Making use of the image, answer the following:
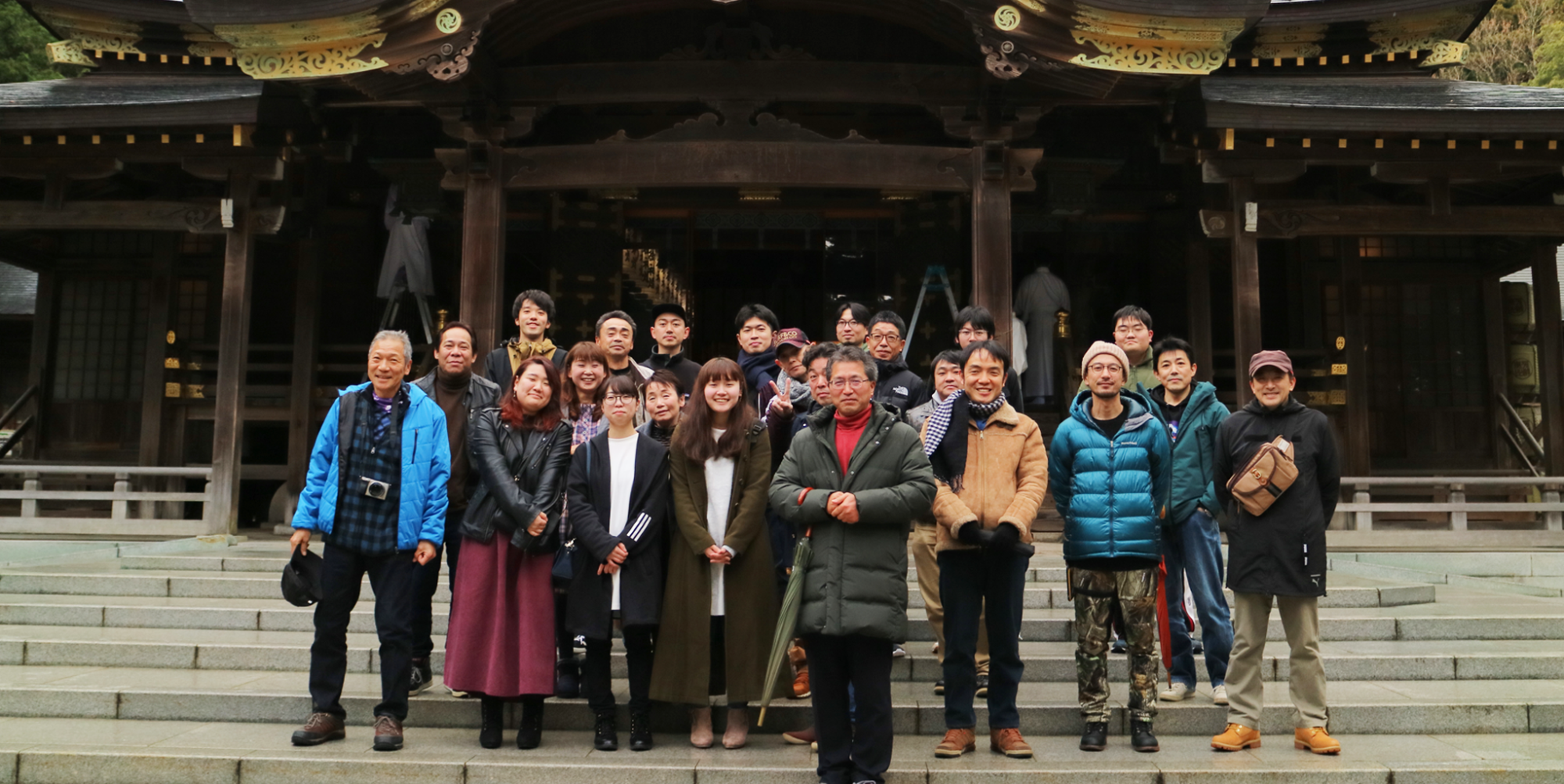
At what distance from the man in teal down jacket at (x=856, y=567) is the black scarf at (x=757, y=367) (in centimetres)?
143

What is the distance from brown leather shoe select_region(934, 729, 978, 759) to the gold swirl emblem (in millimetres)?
5591

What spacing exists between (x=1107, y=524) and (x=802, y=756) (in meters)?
1.73

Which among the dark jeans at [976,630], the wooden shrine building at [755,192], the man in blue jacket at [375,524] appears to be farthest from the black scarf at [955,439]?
the wooden shrine building at [755,192]

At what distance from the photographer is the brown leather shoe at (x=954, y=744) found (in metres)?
4.57

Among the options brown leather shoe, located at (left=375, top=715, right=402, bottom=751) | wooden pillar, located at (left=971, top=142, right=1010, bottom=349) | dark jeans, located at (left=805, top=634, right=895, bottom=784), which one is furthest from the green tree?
dark jeans, located at (left=805, top=634, right=895, bottom=784)

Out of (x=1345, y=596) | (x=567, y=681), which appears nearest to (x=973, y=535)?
(x=567, y=681)

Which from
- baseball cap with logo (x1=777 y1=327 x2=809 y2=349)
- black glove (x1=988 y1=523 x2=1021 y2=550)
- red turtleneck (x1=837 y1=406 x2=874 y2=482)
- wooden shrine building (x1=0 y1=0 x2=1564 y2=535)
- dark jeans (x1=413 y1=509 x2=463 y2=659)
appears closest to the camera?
red turtleneck (x1=837 y1=406 x2=874 y2=482)

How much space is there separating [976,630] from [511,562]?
2174 millimetres

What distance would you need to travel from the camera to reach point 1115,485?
4633mm

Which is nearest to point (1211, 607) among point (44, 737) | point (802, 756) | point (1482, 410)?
point (802, 756)

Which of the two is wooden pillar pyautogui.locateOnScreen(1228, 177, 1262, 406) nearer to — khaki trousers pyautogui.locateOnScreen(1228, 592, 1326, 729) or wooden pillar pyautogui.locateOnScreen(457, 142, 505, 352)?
khaki trousers pyautogui.locateOnScreen(1228, 592, 1326, 729)

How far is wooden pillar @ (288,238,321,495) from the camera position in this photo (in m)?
10.8

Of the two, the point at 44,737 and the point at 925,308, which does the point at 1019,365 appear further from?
the point at 44,737

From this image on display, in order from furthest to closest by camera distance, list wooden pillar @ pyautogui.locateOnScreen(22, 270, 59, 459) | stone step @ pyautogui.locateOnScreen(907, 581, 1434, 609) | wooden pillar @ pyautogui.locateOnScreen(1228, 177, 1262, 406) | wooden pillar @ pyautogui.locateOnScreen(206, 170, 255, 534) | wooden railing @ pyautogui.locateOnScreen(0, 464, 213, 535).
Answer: wooden pillar @ pyautogui.locateOnScreen(22, 270, 59, 459)
wooden railing @ pyautogui.locateOnScreen(0, 464, 213, 535)
wooden pillar @ pyautogui.locateOnScreen(206, 170, 255, 534)
wooden pillar @ pyautogui.locateOnScreen(1228, 177, 1262, 406)
stone step @ pyautogui.locateOnScreen(907, 581, 1434, 609)
